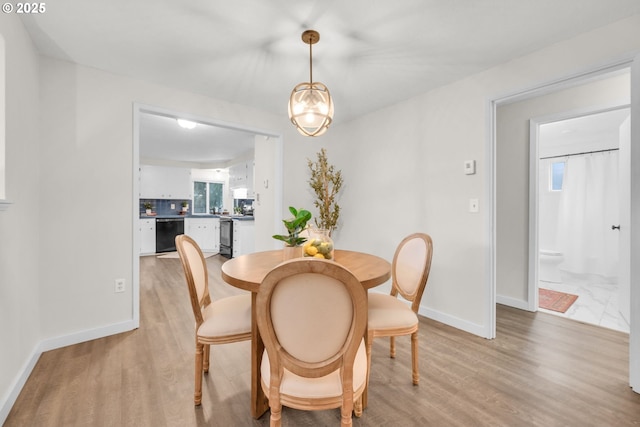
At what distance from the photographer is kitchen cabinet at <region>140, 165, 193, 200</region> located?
6.63 metres

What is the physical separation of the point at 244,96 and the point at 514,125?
300 cm

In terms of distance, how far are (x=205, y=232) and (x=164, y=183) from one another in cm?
155

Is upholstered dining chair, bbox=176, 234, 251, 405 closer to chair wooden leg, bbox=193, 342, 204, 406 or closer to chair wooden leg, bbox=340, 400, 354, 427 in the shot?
chair wooden leg, bbox=193, 342, 204, 406

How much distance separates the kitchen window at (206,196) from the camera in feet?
24.6

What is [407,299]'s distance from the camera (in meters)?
1.83

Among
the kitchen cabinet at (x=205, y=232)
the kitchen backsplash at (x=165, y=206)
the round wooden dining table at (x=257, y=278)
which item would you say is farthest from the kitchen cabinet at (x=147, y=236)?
the round wooden dining table at (x=257, y=278)

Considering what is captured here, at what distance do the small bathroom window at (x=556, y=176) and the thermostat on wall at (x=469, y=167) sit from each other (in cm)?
368

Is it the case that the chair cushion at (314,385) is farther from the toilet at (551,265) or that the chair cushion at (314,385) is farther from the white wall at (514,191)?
the toilet at (551,265)

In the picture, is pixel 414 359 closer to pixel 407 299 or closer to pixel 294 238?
pixel 407 299

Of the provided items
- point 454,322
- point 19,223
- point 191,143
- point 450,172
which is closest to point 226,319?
point 19,223

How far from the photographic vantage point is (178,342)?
89.7 inches

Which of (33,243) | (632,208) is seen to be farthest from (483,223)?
(33,243)

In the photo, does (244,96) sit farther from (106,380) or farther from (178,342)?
(106,380)

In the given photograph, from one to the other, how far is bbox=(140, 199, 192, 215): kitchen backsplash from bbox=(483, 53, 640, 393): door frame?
6957 mm
